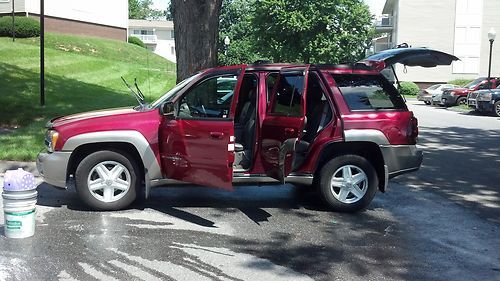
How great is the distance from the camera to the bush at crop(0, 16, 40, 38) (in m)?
31.6

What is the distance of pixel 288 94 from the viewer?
680 cm

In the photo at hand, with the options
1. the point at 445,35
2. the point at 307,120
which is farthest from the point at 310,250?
the point at 445,35

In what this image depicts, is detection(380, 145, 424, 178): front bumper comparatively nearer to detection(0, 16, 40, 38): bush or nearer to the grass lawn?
the grass lawn

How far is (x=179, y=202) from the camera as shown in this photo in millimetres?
7266

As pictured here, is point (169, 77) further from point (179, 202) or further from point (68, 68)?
point (179, 202)

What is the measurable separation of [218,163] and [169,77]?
82.0 feet

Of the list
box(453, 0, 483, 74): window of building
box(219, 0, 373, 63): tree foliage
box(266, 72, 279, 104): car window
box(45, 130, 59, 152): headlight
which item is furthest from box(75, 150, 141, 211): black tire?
box(453, 0, 483, 74): window of building

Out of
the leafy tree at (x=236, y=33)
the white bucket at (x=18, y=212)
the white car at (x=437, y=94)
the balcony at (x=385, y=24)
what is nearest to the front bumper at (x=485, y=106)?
the white car at (x=437, y=94)

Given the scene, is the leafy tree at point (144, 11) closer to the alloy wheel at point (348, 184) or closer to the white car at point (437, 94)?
the white car at point (437, 94)

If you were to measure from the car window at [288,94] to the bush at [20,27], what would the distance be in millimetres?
28518

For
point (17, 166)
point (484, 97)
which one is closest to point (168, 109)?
point (17, 166)

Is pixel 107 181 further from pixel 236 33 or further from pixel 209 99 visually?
pixel 236 33

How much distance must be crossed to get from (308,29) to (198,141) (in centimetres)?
4492

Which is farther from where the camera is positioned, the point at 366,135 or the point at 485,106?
the point at 485,106
